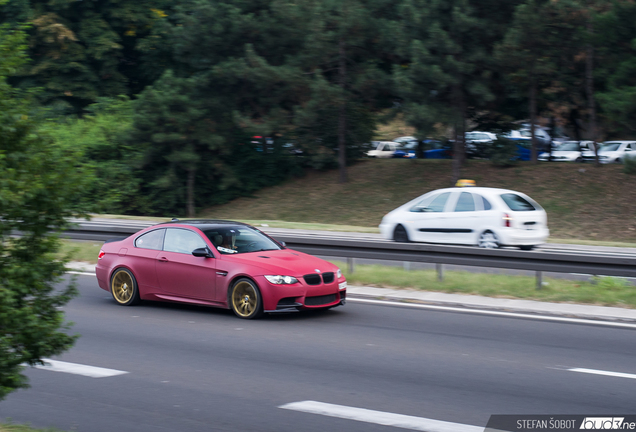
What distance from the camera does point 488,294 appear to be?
1148 cm

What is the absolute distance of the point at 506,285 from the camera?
11906 millimetres

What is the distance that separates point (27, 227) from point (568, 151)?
37.7 m

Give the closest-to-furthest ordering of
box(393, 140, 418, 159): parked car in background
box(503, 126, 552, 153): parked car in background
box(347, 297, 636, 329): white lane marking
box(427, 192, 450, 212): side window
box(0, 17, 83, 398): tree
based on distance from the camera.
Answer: box(0, 17, 83, 398): tree → box(347, 297, 636, 329): white lane marking → box(427, 192, 450, 212): side window → box(503, 126, 552, 153): parked car in background → box(393, 140, 418, 159): parked car in background

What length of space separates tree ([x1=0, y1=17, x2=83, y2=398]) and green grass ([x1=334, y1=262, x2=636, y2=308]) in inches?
309

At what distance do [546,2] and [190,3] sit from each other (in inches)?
738

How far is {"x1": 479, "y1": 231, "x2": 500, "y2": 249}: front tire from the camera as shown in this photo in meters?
15.4

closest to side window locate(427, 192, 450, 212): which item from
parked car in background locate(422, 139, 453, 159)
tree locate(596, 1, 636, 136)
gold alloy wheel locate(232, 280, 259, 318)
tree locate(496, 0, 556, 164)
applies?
gold alloy wheel locate(232, 280, 259, 318)

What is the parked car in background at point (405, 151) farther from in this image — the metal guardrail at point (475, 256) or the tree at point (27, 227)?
the tree at point (27, 227)

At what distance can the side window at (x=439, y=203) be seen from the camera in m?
16.5

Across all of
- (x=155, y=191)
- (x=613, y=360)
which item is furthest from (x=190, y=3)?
(x=613, y=360)

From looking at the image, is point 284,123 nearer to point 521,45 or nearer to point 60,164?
point 521,45

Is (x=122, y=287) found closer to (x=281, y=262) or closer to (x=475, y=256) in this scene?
(x=281, y=262)

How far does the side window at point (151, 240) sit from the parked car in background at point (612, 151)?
2956cm

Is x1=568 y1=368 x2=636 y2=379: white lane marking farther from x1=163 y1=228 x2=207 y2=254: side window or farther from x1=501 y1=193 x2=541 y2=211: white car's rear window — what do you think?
x1=501 y1=193 x2=541 y2=211: white car's rear window
